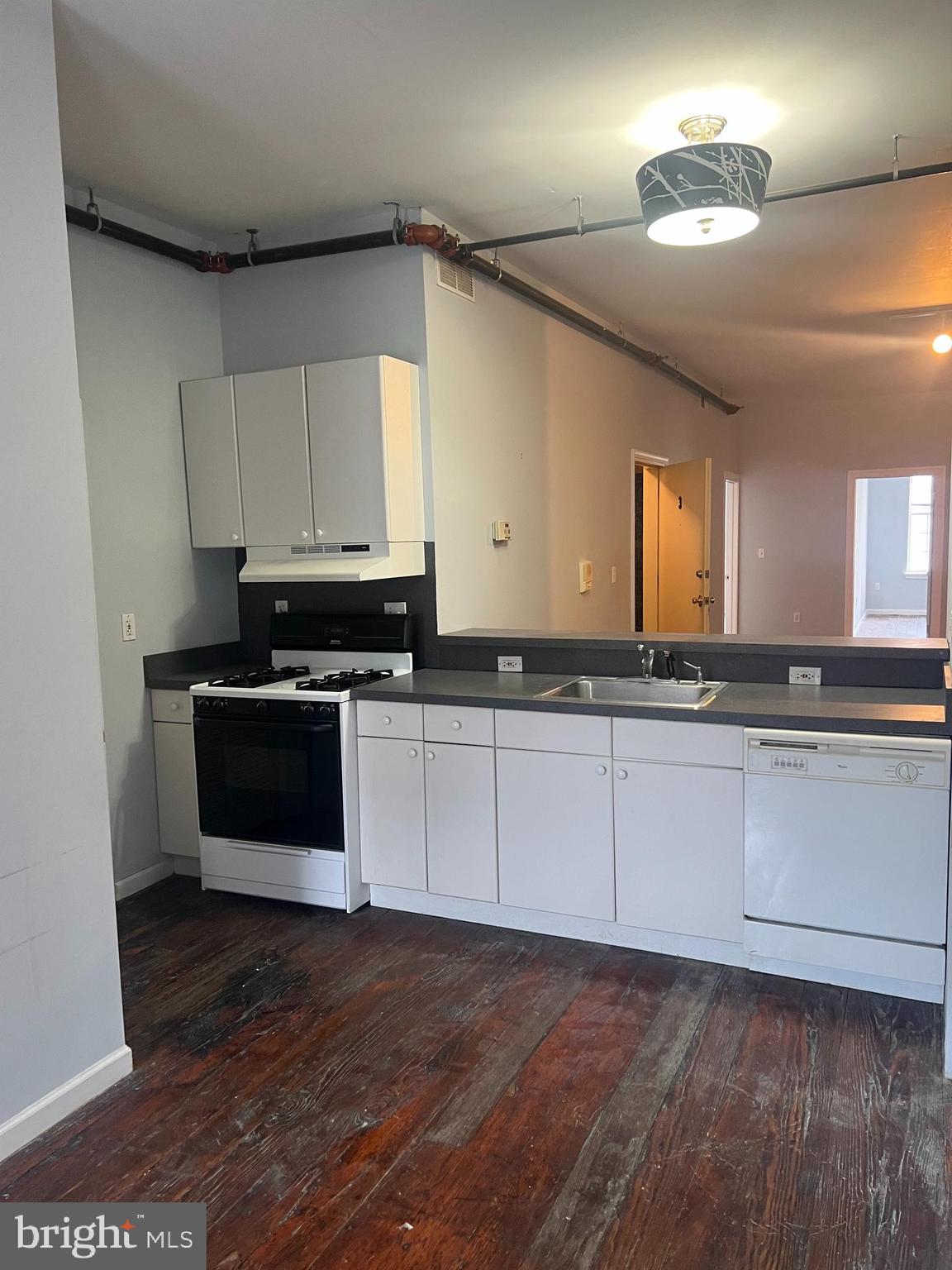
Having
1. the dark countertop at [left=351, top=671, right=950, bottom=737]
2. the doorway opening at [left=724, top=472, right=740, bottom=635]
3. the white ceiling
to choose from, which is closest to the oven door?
the dark countertop at [left=351, top=671, right=950, bottom=737]

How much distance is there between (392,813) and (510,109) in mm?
2433

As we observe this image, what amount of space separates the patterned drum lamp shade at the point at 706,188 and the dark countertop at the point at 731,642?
144cm

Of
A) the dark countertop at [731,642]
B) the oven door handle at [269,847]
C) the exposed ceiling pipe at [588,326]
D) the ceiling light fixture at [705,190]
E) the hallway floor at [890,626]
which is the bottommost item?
the oven door handle at [269,847]

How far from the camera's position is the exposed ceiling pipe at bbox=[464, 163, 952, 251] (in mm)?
3074

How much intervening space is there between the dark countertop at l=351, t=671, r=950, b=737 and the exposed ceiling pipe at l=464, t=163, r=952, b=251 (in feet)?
5.38

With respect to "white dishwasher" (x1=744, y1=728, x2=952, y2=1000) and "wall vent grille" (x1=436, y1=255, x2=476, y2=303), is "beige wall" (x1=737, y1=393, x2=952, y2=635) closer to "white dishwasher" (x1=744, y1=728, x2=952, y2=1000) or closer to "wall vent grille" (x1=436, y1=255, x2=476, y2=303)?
"wall vent grille" (x1=436, y1=255, x2=476, y2=303)

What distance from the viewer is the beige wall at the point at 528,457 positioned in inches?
157

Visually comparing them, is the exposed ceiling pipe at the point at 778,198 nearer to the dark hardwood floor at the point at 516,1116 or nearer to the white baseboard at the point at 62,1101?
the dark hardwood floor at the point at 516,1116

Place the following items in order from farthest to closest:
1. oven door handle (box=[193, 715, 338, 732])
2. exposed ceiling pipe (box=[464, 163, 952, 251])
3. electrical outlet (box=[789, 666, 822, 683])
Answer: oven door handle (box=[193, 715, 338, 732]), electrical outlet (box=[789, 666, 822, 683]), exposed ceiling pipe (box=[464, 163, 952, 251])

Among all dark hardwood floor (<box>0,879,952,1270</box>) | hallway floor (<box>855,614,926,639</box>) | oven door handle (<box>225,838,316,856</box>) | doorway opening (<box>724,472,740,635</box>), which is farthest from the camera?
hallway floor (<box>855,614,926,639</box>)

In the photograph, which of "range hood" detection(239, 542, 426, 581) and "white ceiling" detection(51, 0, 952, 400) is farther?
"range hood" detection(239, 542, 426, 581)

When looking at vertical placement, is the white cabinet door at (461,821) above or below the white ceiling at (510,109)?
below

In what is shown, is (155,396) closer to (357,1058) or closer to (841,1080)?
(357,1058)

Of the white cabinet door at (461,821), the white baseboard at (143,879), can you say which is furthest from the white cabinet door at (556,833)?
the white baseboard at (143,879)
